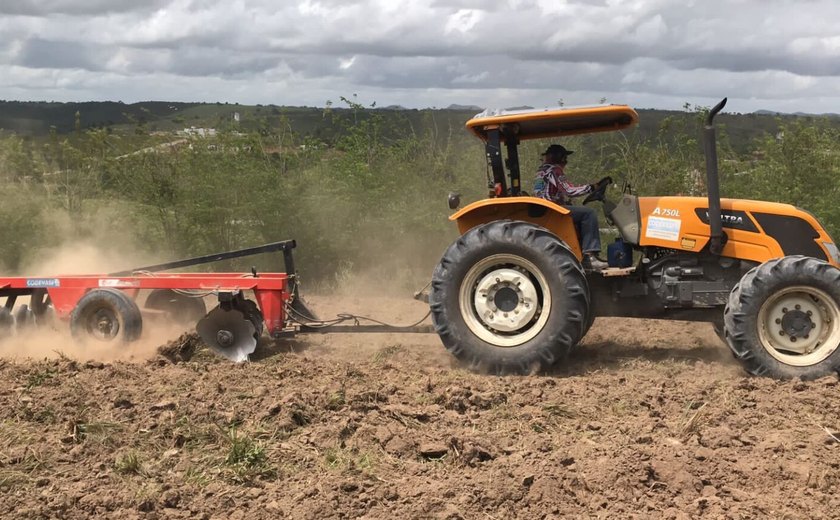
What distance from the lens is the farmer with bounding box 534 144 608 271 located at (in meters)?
6.75

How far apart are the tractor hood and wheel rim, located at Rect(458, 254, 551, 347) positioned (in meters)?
1.11

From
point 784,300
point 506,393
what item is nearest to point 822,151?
point 784,300

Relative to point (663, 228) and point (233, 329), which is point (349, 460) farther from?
point (663, 228)

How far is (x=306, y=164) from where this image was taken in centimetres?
1279

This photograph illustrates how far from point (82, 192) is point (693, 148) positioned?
931 cm

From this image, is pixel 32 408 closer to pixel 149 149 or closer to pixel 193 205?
pixel 193 205

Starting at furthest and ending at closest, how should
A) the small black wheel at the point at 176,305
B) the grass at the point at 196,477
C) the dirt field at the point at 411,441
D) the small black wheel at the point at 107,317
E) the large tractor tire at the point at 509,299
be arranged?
the small black wheel at the point at 176,305 → the small black wheel at the point at 107,317 → the large tractor tire at the point at 509,299 → the grass at the point at 196,477 → the dirt field at the point at 411,441

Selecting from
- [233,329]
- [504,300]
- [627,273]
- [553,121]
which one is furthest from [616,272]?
[233,329]

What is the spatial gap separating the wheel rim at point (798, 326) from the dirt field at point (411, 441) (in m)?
0.31

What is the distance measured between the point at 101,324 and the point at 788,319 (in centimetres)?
594

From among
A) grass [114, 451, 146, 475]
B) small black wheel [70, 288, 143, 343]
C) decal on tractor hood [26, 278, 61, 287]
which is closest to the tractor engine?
grass [114, 451, 146, 475]

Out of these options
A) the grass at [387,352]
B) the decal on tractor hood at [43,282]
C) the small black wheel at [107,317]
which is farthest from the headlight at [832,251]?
the decal on tractor hood at [43,282]

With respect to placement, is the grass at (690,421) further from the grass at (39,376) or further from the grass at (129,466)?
the grass at (39,376)

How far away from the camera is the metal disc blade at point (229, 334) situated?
7.27m
